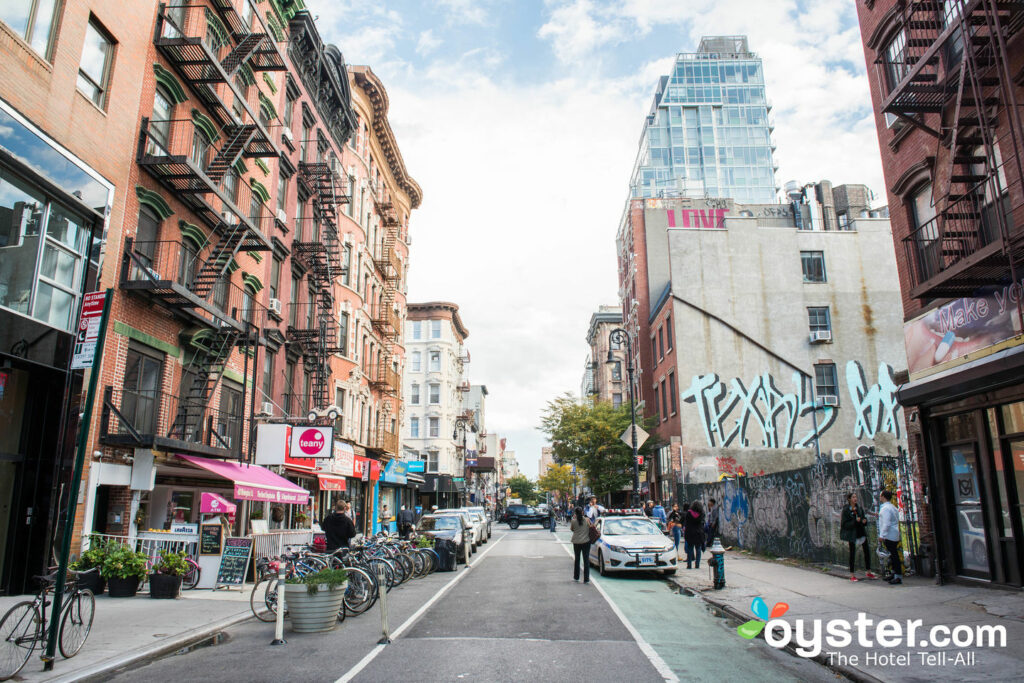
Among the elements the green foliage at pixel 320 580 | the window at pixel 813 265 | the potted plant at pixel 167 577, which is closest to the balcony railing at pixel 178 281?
the potted plant at pixel 167 577

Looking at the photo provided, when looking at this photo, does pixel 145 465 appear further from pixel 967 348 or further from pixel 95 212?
pixel 967 348

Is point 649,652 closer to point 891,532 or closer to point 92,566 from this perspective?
point 891,532

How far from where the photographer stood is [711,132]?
302 feet

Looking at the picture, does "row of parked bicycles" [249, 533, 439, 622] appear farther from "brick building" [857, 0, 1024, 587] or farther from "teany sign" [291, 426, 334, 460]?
"brick building" [857, 0, 1024, 587]

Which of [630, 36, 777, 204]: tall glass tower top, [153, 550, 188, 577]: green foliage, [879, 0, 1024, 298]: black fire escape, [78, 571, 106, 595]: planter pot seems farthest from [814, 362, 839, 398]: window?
[630, 36, 777, 204]: tall glass tower top

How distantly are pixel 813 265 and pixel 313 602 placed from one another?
34.5 metres

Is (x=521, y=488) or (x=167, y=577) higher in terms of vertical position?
(x=521, y=488)

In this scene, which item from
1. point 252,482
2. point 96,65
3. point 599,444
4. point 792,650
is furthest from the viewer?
point 599,444

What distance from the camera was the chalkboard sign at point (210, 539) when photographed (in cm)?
1456

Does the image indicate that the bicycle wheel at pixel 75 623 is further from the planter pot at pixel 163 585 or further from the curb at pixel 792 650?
the curb at pixel 792 650

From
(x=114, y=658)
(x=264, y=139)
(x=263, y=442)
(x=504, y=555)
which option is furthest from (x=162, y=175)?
(x=504, y=555)

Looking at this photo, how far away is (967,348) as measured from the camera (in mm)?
12438

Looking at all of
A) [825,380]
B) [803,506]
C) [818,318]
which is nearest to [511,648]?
[803,506]

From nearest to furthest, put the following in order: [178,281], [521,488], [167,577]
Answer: [167,577], [178,281], [521,488]
